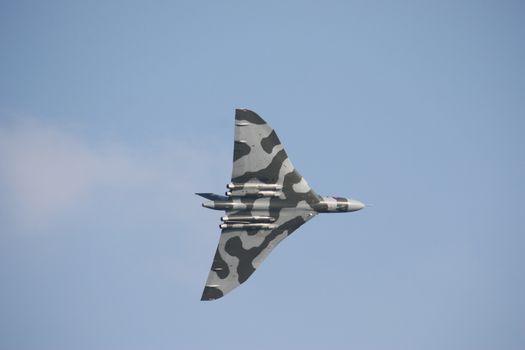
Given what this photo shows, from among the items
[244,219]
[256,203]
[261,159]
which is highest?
[261,159]

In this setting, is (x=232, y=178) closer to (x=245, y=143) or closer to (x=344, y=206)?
(x=245, y=143)

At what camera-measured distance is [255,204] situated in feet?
266

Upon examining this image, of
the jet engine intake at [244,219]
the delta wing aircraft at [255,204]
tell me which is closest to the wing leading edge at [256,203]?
the delta wing aircraft at [255,204]

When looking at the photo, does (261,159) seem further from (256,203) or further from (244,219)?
(244,219)

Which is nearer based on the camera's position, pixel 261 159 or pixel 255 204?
pixel 261 159

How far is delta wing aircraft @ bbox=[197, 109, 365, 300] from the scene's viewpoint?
7981 centimetres

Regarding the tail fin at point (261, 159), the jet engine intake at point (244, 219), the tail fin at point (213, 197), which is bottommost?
the jet engine intake at point (244, 219)

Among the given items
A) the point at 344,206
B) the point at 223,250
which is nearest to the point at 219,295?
the point at 223,250

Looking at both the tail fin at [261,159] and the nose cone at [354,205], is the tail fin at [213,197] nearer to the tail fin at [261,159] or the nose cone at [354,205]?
the tail fin at [261,159]

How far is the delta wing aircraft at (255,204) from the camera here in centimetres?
7981

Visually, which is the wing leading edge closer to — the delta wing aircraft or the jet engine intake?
the delta wing aircraft

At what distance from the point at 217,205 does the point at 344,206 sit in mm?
13661

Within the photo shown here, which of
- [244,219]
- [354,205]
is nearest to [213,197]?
[244,219]

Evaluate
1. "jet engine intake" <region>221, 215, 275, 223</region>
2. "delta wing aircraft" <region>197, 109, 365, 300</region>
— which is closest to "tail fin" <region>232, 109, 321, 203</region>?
"delta wing aircraft" <region>197, 109, 365, 300</region>
